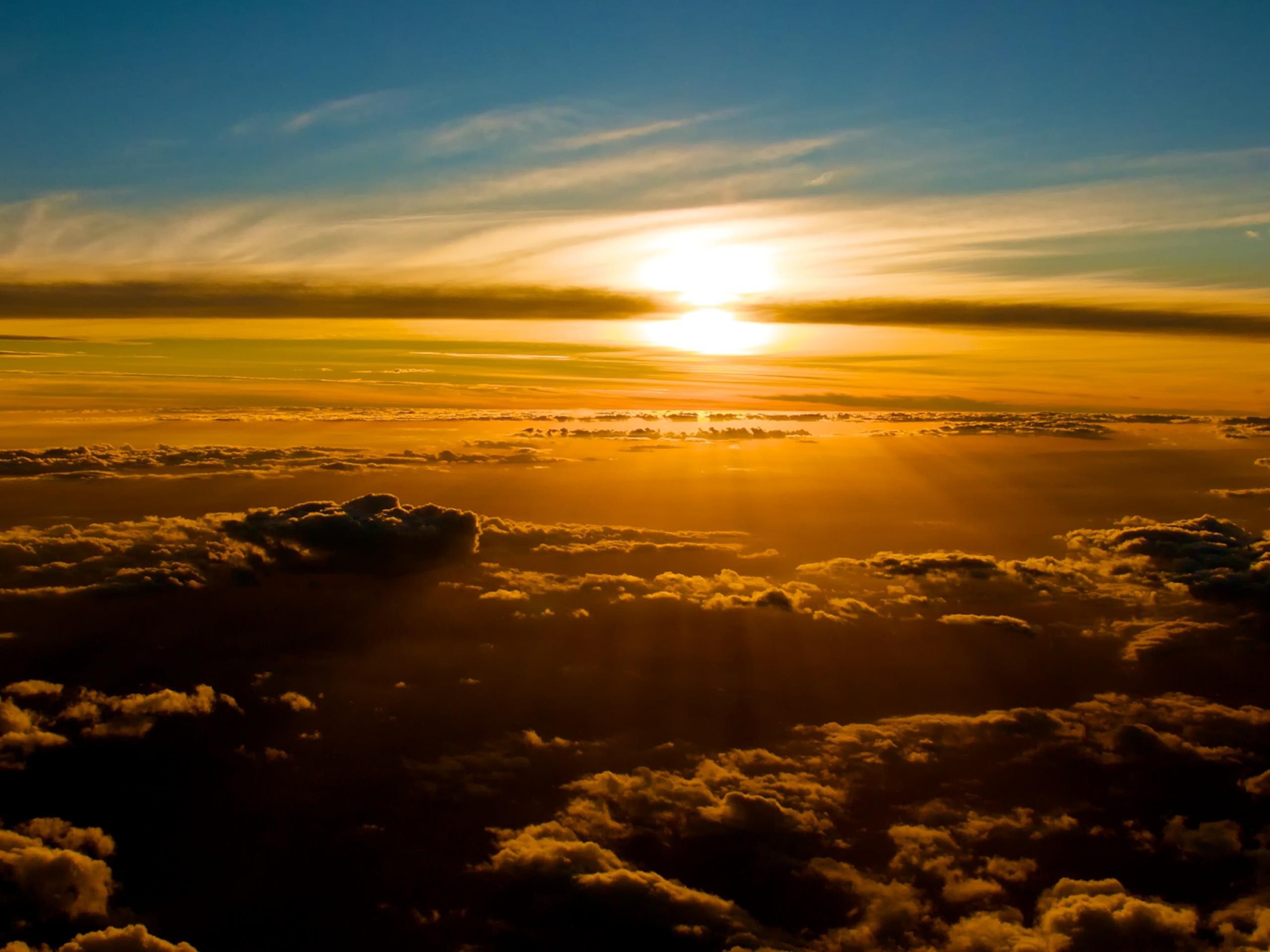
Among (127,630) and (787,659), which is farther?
(127,630)

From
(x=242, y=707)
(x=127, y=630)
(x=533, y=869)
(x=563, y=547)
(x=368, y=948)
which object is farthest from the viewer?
(x=563, y=547)

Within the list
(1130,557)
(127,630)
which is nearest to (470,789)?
(127,630)

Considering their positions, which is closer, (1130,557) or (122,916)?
(122,916)

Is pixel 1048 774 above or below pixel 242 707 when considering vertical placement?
above

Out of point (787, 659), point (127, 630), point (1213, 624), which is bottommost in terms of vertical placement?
point (127, 630)

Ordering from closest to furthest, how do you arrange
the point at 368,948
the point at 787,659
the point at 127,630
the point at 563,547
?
1. the point at 368,948
2. the point at 787,659
3. the point at 127,630
4. the point at 563,547

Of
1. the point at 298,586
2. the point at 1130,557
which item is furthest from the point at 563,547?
the point at 1130,557

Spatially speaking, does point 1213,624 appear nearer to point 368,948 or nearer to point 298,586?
point 368,948

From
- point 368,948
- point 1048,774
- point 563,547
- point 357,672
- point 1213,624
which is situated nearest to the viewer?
point 368,948

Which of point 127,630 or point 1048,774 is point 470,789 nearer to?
point 1048,774
